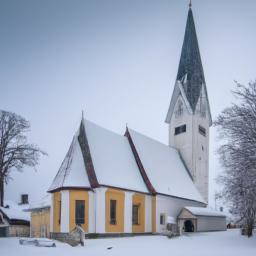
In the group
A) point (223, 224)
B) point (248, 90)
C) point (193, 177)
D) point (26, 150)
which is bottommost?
point (223, 224)

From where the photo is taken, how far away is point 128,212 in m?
27.0

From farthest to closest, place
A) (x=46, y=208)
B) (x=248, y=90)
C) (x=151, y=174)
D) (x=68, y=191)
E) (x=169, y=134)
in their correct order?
(x=169, y=134), (x=151, y=174), (x=46, y=208), (x=68, y=191), (x=248, y=90)

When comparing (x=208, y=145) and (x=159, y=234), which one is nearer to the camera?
(x=159, y=234)

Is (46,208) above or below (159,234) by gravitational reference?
above

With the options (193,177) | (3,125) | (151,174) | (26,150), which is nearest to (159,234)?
(151,174)

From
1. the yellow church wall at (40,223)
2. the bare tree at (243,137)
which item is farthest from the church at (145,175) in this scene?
the bare tree at (243,137)

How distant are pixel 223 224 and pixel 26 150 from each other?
70.2 ft

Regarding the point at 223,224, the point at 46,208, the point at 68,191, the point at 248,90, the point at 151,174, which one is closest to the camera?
the point at 248,90

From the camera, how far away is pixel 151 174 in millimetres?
31125

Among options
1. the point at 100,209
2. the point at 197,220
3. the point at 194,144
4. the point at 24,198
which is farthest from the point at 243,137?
the point at 24,198

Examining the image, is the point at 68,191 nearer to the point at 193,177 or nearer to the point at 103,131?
the point at 103,131

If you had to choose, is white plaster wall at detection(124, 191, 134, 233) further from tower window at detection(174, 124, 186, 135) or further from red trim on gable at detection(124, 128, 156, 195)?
tower window at detection(174, 124, 186, 135)

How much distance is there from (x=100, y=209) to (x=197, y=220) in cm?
1132

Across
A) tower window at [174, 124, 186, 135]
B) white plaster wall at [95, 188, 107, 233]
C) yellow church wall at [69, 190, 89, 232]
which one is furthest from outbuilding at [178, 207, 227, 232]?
yellow church wall at [69, 190, 89, 232]
